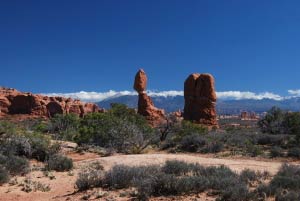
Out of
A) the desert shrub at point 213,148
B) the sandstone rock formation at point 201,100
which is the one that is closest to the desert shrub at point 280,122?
the sandstone rock formation at point 201,100

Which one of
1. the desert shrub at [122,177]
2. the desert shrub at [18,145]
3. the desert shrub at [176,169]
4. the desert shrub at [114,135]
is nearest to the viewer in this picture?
the desert shrub at [122,177]

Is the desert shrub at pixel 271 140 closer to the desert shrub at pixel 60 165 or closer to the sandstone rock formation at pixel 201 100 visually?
the sandstone rock formation at pixel 201 100

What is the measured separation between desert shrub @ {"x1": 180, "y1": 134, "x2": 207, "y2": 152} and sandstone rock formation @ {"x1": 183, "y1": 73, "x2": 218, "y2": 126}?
2381 centimetres

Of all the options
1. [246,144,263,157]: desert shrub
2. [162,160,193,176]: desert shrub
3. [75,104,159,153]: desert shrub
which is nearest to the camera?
[162,160,193,176]: desert shrub

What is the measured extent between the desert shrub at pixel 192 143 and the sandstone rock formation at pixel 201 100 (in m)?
23.8

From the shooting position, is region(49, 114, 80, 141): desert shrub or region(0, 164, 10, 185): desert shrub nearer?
region(0, 164, 10, 185): desert shrub

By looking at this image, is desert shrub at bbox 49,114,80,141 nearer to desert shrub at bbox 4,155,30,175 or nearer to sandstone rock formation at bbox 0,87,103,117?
desert shrub at bbox 4,155,30,175

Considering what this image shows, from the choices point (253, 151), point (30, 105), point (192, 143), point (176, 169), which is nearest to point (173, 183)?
point (176, 169)

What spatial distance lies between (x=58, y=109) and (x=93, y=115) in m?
65.7

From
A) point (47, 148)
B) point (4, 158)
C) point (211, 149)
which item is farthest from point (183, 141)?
point (4, 158)

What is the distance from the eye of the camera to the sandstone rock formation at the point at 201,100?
174 feet

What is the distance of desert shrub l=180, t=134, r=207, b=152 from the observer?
27.5 meters

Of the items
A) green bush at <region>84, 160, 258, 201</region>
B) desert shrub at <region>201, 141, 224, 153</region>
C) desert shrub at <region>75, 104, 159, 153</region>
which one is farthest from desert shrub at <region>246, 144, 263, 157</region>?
green bush at <region>84, 160, 258, 201</region>

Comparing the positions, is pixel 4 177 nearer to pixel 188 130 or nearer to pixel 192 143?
pixel 192 143
